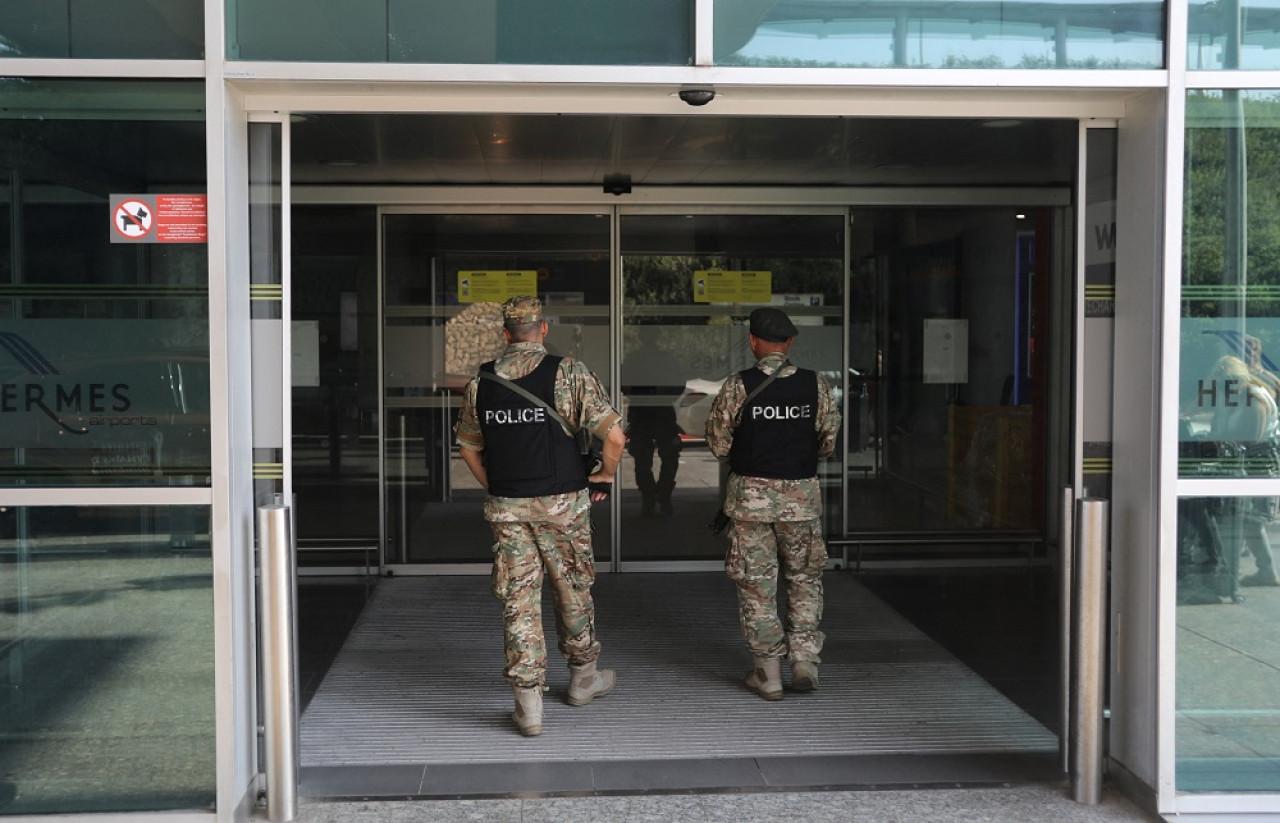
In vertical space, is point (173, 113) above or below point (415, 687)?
above

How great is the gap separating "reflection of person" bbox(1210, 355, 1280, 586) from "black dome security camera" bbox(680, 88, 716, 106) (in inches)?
74.4

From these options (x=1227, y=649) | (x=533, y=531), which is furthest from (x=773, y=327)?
(x=1227, y=649)

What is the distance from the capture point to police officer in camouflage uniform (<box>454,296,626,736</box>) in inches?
189

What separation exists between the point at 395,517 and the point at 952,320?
397cm

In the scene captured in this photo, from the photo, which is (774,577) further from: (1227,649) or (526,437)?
(1227,649)

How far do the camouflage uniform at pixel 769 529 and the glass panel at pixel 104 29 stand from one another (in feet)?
8.56

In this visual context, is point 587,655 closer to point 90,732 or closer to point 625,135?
point 90,732

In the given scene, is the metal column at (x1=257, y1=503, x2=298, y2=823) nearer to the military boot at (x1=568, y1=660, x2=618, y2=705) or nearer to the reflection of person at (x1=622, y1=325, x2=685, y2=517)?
the military boot at (x1=568, y1=660, x2=618, y2=705)

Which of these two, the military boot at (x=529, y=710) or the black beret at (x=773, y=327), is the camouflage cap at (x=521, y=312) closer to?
the black beret at (x=773, y=327)

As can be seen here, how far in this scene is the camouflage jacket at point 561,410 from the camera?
15.8 ft

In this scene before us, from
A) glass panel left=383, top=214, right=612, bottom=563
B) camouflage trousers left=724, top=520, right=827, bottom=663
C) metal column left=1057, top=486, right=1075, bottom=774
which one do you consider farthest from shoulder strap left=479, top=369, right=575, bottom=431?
glass panel left=383, top=214, right=612, bottom=563

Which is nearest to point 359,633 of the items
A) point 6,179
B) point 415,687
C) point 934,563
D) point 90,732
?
point 415,687

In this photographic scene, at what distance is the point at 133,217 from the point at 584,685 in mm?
2723

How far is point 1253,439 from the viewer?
3986mm
